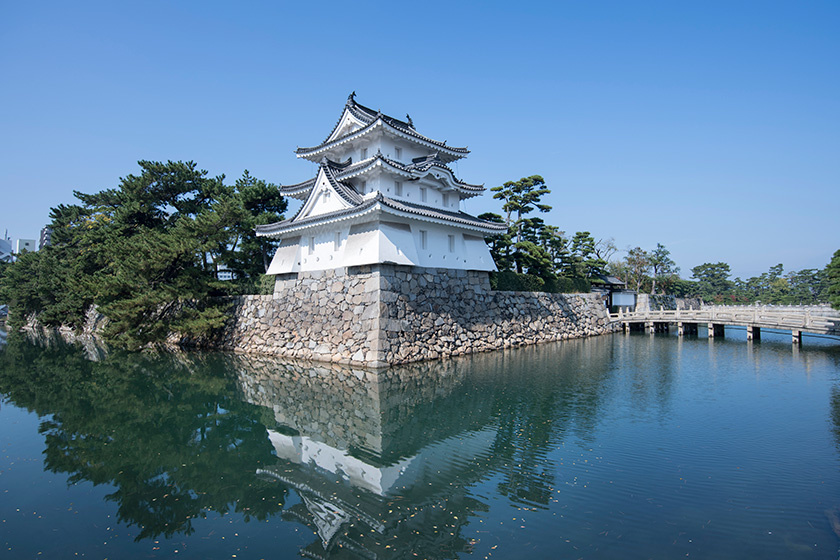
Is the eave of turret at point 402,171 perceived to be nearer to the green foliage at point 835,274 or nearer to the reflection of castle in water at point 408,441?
the reflection of castle in water at point 408,441

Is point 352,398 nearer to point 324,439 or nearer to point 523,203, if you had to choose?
point 324,439

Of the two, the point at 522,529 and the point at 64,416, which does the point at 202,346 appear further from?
the point at 522,529

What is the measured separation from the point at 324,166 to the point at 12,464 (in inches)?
494

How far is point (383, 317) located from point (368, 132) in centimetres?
745

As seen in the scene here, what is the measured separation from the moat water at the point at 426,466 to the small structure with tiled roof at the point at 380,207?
195 inches

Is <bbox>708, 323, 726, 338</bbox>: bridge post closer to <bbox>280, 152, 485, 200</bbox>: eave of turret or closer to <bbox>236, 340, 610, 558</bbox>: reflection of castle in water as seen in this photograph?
<bbox>236, 340, 610, 558</bbox>: reflection of castle in water

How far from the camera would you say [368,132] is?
17.3 meters

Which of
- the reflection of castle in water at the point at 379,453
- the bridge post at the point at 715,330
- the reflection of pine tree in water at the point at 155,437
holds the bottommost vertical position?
the reflection of pine tree in water at the point at 155,437

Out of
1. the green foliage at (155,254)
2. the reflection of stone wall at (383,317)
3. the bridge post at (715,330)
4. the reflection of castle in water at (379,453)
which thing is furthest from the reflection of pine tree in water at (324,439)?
the bridge post at (715,330)

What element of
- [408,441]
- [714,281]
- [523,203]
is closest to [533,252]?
[523,203]

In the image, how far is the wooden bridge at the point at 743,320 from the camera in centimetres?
1738

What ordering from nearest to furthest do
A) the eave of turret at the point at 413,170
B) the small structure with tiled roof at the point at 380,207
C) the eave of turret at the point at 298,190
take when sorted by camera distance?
the small structure with tiled roof at the point at 380,207 < the eave of turret at the point at 413,170 < the eave of turret at the point at 298,190

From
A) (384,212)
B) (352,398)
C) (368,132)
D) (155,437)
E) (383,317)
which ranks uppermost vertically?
(368,132)

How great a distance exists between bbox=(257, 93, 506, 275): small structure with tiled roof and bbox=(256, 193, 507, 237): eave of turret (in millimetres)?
36
